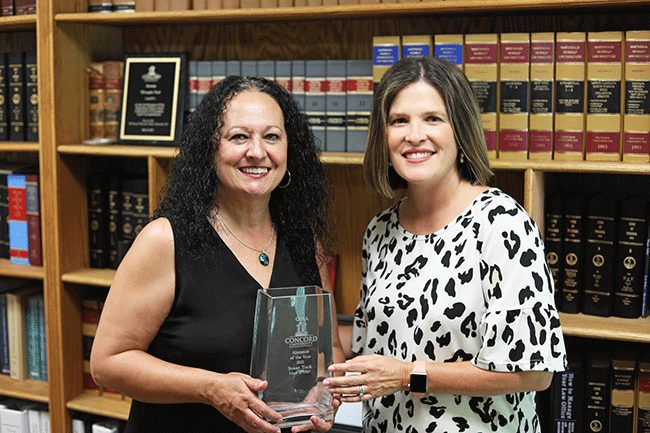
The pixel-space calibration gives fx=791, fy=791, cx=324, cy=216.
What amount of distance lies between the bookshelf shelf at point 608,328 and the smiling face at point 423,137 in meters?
0.60

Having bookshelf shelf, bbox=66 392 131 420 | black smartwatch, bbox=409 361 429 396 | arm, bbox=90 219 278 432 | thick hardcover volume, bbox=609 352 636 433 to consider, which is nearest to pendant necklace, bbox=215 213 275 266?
arm, bbox=90 219 278 432

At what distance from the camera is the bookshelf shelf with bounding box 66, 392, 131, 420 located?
2.60m

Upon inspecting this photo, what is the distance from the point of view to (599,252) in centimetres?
205

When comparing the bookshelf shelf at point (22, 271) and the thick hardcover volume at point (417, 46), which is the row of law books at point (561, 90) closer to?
the thick hardcover volume at point (417, 46)

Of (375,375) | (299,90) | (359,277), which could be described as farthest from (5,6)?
(375,375)

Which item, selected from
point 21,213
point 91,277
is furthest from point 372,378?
point 21,213

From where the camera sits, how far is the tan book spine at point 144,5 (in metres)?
2.46

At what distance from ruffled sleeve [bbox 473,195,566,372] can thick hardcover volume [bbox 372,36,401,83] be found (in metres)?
0.74

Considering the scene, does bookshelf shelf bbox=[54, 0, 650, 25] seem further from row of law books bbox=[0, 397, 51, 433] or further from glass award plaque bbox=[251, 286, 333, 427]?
row of law books bbox=[0, 397, 51, 433]

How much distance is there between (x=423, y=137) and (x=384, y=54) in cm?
57

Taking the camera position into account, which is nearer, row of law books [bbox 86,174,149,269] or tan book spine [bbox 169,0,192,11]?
tan book spine [bbox 169,0,192,11]

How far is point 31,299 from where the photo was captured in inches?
110

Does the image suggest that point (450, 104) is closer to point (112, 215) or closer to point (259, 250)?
point (259, 250)

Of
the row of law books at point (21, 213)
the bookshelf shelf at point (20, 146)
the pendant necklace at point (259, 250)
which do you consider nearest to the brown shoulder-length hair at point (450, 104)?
the pendant necklace at point (259, 250)
